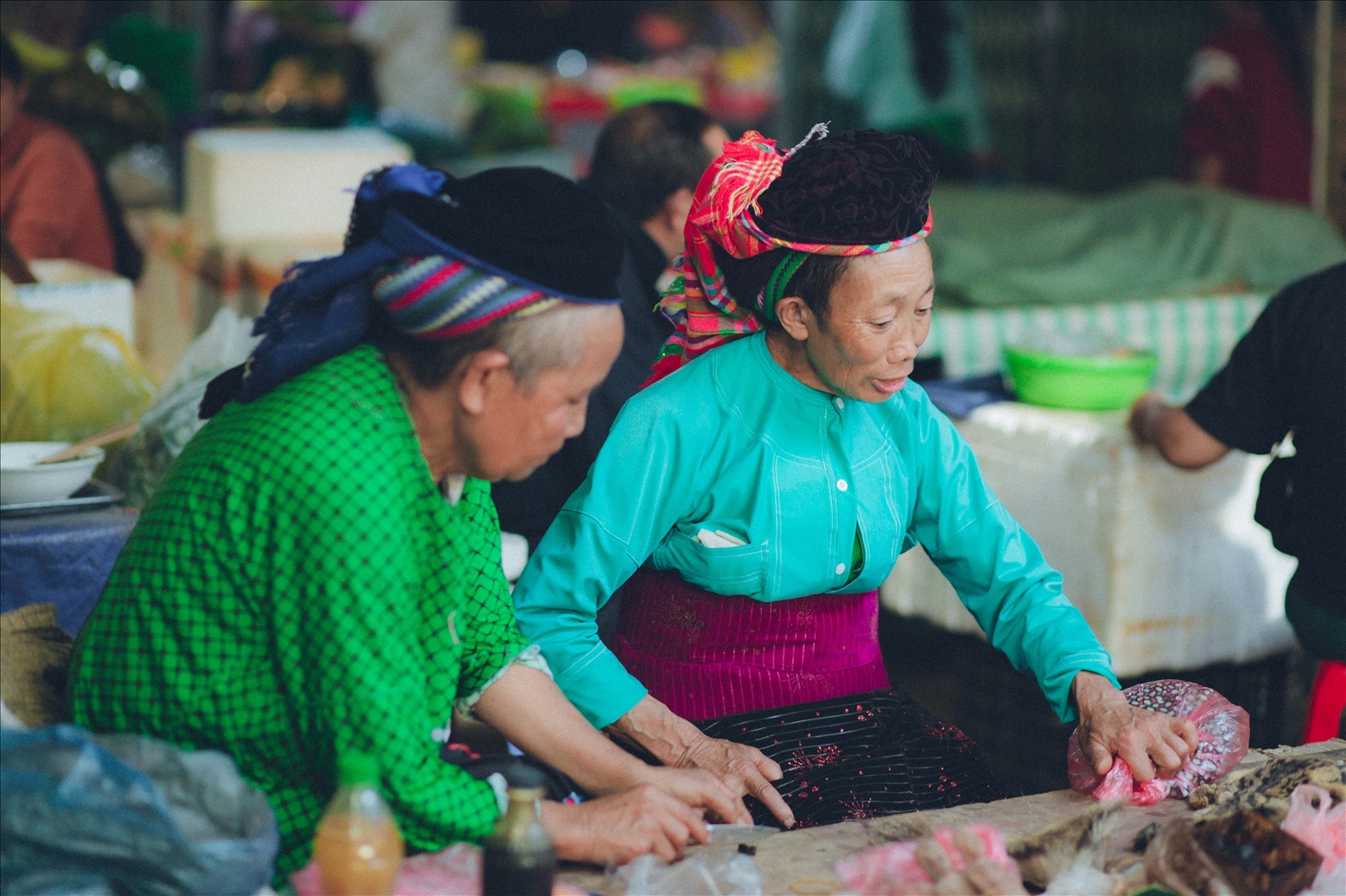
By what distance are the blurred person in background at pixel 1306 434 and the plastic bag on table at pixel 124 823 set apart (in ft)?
7.15

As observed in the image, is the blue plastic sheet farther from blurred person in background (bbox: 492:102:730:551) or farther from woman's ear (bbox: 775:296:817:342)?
woman's ear (bbox: 775:296:817:342)

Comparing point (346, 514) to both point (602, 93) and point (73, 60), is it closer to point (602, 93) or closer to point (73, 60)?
point (73, 60)

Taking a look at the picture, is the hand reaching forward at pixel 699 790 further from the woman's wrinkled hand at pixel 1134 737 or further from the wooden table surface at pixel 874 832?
the woman's wrinkled hand at pixel 1134 737

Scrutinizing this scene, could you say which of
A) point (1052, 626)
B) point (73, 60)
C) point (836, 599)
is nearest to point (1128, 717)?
point (1052, 626)

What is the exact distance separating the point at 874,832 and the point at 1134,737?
1.47 feet

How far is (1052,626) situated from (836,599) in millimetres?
355

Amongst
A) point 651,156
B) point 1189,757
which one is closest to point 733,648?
point 1189,757

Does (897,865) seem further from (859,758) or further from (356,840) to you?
(356,840)

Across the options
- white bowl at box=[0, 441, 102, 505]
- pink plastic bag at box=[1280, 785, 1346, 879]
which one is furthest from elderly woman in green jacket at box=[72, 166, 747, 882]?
white bowl at box=[0, 441, 102, 505]

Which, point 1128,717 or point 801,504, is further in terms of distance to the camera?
point 801,504

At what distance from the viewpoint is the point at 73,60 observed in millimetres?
5168

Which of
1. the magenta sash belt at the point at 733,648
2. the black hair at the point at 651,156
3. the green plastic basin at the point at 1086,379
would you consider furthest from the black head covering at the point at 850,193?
the green plastic basin at the point at 1086,379

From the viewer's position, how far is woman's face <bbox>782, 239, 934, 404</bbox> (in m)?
2.01

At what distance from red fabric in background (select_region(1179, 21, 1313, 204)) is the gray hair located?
5.19m
